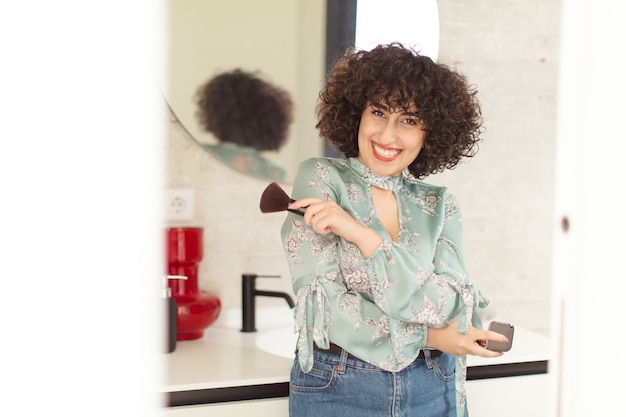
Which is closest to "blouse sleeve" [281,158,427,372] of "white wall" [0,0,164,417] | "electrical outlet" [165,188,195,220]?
"electrical outlet" [165,188,195,220]

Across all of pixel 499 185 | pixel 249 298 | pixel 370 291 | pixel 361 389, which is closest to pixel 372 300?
pixel 370 291

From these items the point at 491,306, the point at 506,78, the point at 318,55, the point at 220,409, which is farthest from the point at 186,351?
the point at 506,78

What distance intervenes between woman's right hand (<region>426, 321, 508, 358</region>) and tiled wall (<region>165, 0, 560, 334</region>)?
2.40ft

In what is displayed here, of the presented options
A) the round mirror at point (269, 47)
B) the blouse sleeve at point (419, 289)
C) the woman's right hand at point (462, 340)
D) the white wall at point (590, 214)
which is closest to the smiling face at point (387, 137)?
the blouse sleeve at point (419, 289)

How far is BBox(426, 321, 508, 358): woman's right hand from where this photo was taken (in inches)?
42.3

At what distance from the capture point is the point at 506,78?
193cm

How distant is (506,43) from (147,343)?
70.9 inches

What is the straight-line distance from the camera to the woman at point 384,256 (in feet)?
3.59

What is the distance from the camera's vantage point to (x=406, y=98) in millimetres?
1169

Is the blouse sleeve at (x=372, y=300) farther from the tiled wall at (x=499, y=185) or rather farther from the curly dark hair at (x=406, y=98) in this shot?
the tiled wall at (x=499, y=185)

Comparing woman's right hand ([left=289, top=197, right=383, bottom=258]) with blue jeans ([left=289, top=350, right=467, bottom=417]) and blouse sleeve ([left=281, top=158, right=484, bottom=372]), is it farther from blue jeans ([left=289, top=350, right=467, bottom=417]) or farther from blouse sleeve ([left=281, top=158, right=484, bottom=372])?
blue jeans ([left=289, top=350, right=467, bottom=417])

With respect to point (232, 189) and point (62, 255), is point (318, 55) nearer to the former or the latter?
point (232, 189)

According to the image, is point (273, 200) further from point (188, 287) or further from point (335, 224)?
point (188, 287)

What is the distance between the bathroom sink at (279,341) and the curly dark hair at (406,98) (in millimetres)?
529
